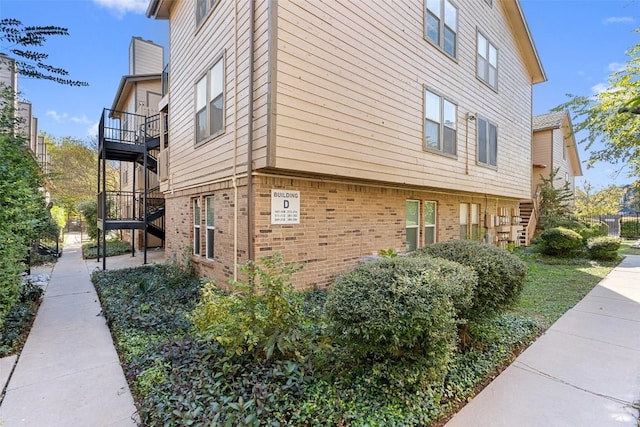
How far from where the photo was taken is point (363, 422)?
242cm

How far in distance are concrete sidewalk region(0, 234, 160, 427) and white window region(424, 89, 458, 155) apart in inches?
297

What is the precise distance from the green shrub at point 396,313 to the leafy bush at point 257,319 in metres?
0.50

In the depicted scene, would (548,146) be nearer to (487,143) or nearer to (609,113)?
(609,113)

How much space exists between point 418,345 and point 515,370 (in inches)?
66.8

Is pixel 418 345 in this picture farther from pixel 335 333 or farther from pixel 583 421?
pixel 583 421

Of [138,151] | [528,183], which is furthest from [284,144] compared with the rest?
[528,183]

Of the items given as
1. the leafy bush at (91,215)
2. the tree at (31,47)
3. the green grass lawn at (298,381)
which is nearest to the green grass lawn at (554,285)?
the green grass lawn at (298,381)

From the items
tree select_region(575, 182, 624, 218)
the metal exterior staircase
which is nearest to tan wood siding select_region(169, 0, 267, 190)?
the metal exterior staircase

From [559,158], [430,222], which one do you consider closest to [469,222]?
[430,222]

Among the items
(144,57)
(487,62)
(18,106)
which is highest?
(144,57)

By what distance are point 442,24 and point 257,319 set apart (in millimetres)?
9135

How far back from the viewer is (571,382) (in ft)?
10.9

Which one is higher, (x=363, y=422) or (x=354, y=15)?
(x=354, y=15)

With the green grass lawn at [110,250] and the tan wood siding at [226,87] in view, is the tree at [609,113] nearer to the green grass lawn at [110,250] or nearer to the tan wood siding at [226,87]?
the tan wood siding at [226,87]
